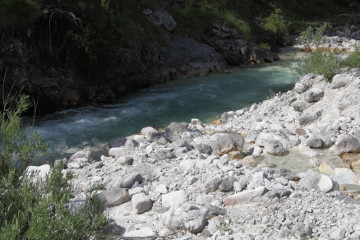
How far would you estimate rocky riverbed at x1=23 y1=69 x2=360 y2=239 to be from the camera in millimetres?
5293

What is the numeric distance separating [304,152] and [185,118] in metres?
5.02

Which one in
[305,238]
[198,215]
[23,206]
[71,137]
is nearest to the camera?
[23,206]

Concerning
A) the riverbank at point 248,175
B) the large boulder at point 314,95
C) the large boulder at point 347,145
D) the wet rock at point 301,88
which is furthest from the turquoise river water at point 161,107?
the large boulder at point 347,145

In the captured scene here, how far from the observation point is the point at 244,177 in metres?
6.56

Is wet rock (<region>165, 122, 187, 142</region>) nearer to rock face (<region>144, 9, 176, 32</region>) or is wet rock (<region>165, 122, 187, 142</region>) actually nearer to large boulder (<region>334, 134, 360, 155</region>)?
large boulder (<region>334, 134, 360, 155</region>)

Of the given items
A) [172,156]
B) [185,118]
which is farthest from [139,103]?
[172,156]

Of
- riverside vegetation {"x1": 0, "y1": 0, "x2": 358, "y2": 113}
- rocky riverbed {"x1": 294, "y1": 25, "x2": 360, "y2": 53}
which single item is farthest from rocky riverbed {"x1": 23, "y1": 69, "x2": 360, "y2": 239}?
rocky riverbed {"x1": 294, "y1": 25, "x2": 360, "y2": 53}

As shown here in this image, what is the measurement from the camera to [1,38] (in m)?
12.8

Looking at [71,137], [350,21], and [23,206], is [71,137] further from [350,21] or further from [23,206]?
[350,21]

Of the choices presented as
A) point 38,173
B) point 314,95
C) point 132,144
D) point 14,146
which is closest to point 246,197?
point 38,173

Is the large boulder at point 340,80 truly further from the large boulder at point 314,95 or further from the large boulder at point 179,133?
the large boulder at point 179,133

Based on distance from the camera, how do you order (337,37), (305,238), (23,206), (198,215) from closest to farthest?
(23,206), (305,238), (198,215), (337,37)

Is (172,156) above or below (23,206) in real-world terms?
below

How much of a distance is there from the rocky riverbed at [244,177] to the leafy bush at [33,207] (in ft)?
3.96
